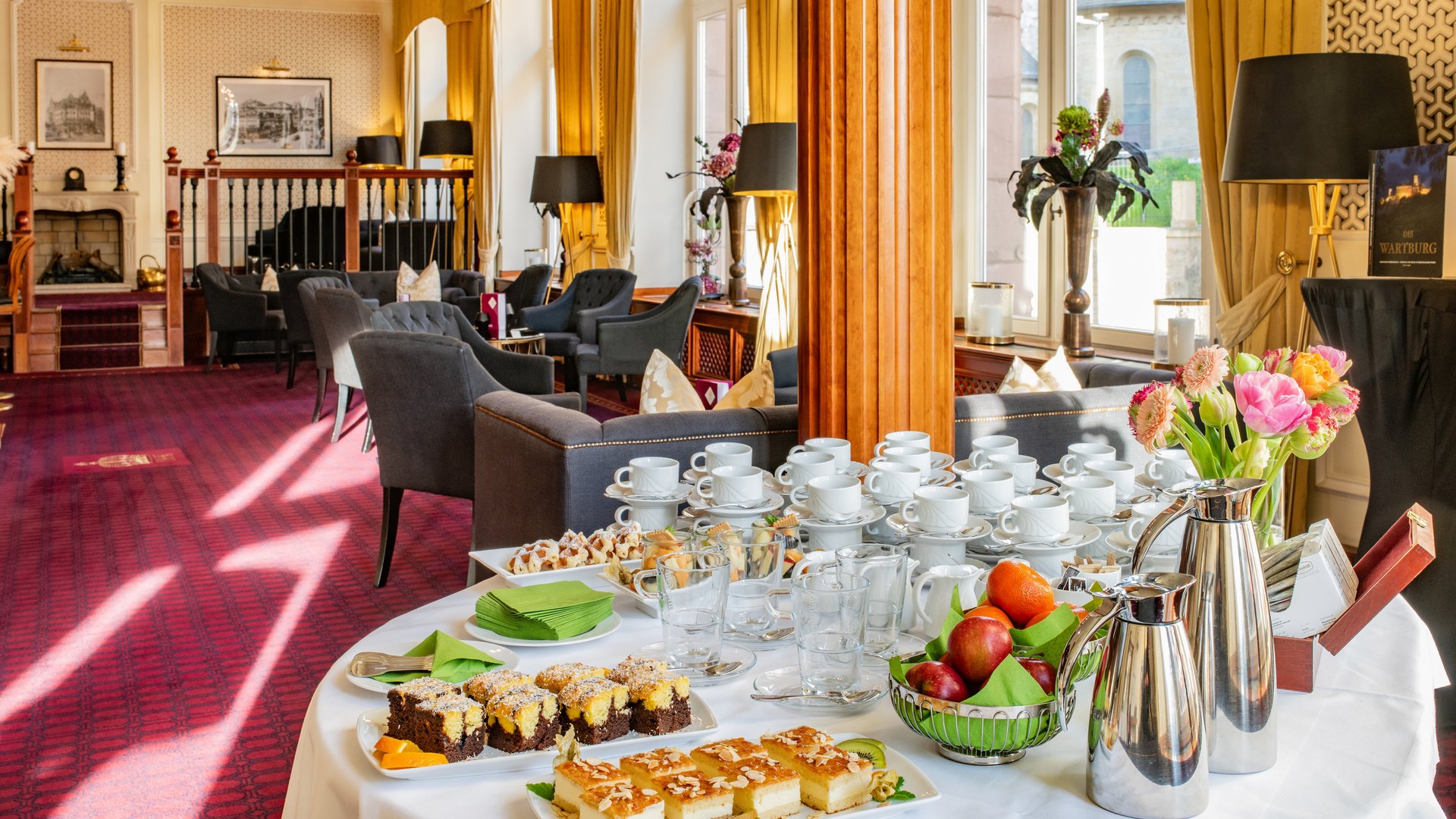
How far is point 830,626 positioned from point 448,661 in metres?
0.46

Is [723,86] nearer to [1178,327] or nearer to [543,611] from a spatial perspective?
[1178,327]

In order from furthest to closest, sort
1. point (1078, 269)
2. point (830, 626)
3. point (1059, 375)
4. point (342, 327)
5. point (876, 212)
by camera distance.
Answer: point (342, 327) → point (1078, 269) → point (1059, 375) → point (876, 212) → point (830, 626)

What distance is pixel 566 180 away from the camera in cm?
952

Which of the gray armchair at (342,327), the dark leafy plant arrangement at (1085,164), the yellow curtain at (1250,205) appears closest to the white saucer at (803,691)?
the yellow curtain at (1250,205)

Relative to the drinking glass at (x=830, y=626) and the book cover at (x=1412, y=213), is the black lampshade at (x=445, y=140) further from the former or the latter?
the drinking glass at (x=830, y=626)

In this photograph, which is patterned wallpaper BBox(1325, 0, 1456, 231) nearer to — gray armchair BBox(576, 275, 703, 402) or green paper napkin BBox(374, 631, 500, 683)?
green paper napkin BBox(374, 631, 500, 683)

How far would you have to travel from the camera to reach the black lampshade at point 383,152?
1505 centimetres

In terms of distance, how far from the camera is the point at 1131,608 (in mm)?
1140

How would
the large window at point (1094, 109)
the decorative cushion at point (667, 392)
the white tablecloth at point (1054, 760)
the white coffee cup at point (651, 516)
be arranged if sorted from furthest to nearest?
the large window at point (1094, 109) < the decorative cushion at point (667, 392) < the white coffee cup at point (651, 516) < the white tablecloth at point (1054, 760)

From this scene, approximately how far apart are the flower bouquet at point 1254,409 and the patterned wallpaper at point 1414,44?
2.56m

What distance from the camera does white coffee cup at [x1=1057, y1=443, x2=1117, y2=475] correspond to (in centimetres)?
236

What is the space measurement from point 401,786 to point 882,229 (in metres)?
1.78

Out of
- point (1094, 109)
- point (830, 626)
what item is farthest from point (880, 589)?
point (1094, 109)

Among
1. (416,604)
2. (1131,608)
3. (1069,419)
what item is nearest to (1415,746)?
(1131,608)
